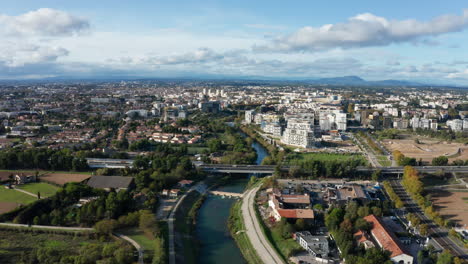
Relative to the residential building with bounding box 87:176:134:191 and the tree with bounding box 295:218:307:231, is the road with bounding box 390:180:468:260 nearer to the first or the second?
the tree with bounding box 295:218:307:231

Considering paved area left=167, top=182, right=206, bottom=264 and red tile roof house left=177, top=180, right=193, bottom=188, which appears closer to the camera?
paved area left=167, top=182, right=206, bottom=264

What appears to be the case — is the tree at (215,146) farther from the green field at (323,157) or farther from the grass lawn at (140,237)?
the grass lawn at (140,237)

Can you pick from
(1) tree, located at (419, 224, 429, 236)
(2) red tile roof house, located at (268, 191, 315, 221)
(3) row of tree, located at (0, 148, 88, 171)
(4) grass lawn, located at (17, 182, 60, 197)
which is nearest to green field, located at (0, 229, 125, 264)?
(4) grass lawn, located at (17, 182, 60, 197)

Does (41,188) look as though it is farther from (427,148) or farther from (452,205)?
(427,148)

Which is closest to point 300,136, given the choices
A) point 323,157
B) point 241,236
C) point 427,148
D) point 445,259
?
point 323,157

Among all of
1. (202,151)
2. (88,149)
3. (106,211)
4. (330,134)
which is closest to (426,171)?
(330,134)

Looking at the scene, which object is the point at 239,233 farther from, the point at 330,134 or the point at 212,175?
the point at 330,134

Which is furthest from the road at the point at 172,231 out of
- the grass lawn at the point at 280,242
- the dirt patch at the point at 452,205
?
the dirt patch at the point at 452,205
